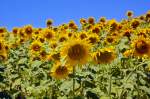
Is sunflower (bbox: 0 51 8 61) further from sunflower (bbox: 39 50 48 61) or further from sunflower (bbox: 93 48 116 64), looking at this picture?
sunflower (bbox: 93 48 116 64)

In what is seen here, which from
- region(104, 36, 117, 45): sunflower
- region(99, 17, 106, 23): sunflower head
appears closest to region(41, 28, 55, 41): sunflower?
region(104, 36, 117, 45): sunflower

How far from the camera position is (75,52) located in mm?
5699

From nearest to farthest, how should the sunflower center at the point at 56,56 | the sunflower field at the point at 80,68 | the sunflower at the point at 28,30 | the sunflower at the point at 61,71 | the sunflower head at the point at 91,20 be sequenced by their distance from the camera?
the sunflower field at the point at 80,68 → the sunflower at the point at 61,71 → the sunflower center at the point at 56,56 → the sunflower at the point at 28,30 → the sunflower head at the point at 91,20

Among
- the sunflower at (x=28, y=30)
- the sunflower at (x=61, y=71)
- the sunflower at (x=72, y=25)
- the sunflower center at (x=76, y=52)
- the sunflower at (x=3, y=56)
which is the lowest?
the sunflower at (x=61, y=71)

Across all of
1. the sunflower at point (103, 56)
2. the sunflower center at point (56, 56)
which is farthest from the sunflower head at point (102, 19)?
the sunflower at point (103, 56)

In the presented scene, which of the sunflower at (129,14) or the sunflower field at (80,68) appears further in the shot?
the sunflower at (129,14)

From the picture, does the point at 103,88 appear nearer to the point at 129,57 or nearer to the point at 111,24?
the point at 129,57

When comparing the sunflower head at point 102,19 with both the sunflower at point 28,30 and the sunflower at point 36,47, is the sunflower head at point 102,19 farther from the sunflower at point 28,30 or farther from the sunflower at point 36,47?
the sunflower at point 36,47

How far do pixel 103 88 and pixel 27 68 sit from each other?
2340 millimetres

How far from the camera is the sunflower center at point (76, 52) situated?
18.5 ft

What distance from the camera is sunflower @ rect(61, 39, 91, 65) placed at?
561cm

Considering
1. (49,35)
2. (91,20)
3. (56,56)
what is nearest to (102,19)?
(91,20)

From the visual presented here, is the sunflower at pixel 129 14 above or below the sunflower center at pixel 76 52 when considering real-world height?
above

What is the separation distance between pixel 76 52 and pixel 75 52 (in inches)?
0.5
